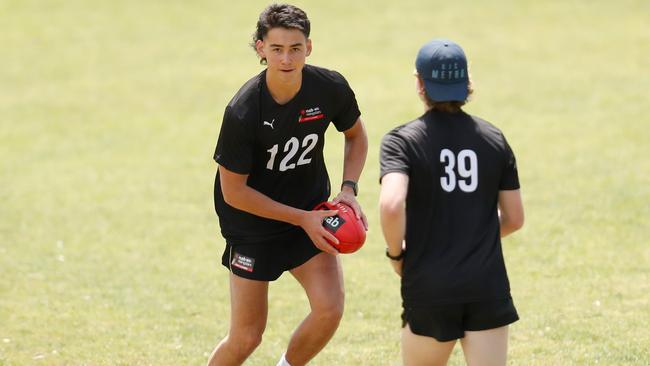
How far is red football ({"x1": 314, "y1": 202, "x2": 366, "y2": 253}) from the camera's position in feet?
19.5

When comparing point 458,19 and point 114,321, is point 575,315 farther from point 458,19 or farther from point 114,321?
point 458,19

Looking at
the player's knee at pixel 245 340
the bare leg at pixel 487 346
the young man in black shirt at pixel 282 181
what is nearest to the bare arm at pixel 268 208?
the young man in black shirt at pixel 282 181

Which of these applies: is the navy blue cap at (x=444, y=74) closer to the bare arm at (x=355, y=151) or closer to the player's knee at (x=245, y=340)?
the bare arm at (x=355, y=151)

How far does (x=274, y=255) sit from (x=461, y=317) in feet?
5.20

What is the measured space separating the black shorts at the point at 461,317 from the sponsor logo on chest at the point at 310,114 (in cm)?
149

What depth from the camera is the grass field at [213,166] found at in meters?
8.70

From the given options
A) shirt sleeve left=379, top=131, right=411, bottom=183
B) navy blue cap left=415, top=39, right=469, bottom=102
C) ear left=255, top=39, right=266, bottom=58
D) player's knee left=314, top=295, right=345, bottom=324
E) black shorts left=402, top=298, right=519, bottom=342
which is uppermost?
ear left=255, top=39, right=266, bottom=58

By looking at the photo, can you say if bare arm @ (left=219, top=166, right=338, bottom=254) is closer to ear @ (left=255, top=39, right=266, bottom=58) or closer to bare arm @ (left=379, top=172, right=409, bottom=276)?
ear @ (left=255, top=39, right=266, bottom=58)

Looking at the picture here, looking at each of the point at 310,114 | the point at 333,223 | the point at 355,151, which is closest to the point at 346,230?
the point at 333,223

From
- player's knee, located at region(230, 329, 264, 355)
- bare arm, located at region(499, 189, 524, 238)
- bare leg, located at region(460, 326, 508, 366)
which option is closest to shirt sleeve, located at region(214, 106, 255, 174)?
player's knee, located at region(230, 329, 264, 355)

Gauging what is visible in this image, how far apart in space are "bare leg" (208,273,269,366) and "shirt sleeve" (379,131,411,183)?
160 centimetres

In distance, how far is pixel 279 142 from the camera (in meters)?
6.09

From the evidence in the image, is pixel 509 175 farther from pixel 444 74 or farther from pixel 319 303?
pixel 319 303

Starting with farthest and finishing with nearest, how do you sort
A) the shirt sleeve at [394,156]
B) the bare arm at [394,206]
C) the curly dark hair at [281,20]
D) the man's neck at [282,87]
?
the man's neck at [282,87]
the curly dark hair at [281,20]
the shirt sleeve at [394,156]
the bare arm at [394,206]
